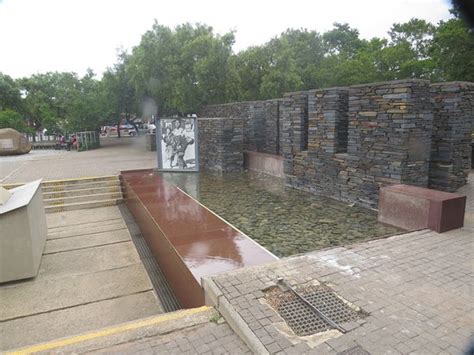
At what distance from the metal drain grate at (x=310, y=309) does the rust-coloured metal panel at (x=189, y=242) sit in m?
0.81

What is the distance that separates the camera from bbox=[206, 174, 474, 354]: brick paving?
264 cm

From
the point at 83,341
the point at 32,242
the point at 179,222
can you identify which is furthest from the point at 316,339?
the point at 32,242

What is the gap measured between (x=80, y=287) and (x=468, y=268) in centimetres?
512

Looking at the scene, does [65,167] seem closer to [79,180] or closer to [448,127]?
[79,180]

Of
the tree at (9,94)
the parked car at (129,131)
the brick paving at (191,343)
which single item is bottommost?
the brick paving at (191,343)

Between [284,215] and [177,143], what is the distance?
19.2 feet

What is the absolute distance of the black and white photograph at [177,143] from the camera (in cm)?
1089

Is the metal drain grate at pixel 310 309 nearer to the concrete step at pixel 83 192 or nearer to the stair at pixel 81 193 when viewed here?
the stair at pixel 81 193

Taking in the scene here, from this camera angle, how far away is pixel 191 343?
2.78m

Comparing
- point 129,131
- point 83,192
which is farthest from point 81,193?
point 129,131

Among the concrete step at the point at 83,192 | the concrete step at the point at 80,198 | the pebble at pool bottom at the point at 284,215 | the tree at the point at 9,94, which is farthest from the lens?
the tree at the point at 9,94

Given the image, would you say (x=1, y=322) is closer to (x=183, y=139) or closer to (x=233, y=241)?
(x=233, y=241)

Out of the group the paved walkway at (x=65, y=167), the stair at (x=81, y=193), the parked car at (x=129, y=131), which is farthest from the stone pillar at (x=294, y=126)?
the parked car at (x=129, y=131)

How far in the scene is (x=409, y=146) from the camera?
5.73 metres
